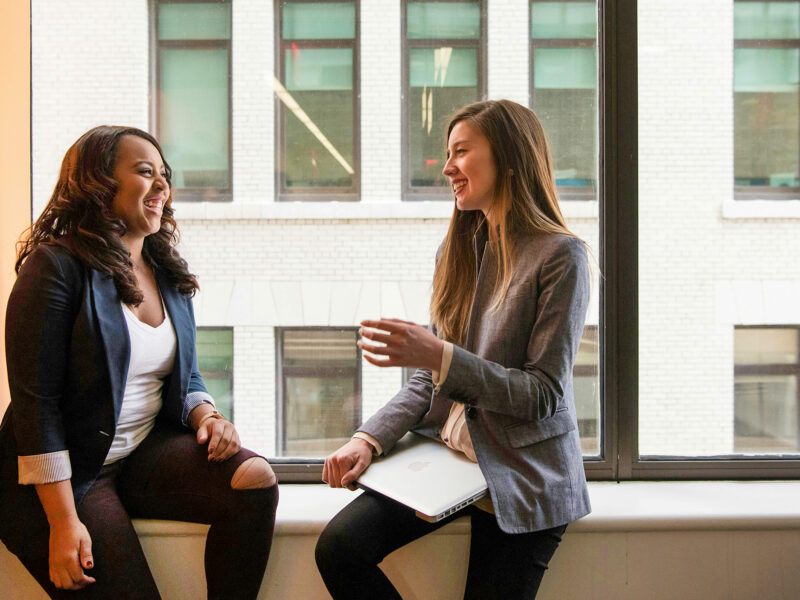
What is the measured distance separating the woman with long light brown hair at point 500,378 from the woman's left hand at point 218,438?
0.26 m

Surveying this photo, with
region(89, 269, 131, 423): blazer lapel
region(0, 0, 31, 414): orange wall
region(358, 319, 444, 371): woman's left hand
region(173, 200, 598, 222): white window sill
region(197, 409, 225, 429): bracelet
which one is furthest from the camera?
region(173, 200, 598, 222): white window sill

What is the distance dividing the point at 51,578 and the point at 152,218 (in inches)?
33.4

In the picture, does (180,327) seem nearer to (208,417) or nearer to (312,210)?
(208,417)

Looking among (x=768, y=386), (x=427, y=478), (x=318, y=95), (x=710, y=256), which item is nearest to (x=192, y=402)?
(x=427, y=478)

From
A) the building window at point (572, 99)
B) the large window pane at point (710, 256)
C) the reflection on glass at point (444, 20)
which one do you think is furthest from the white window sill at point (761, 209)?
the reflection on glass at point (444, 20)

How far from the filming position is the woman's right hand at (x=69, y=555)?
1.19 m

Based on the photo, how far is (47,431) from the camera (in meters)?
1.24

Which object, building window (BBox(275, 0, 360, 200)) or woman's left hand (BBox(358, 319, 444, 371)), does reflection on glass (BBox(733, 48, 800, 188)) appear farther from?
woman's left hand (BBox(358, 319, 444, 371))

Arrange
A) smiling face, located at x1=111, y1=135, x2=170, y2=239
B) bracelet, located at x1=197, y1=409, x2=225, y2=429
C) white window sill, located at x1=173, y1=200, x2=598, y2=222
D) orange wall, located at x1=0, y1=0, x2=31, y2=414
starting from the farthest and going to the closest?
white window sill, located at x1=173, y1=200, x2=598, y2=222, orange wall, located at x1=0, y1=0, x2=31, y2=414, bracelet, located at x1=197, y1=409, x2=225, y2=429, smiling face, located at x1=111, y1=135, x2=170, y2=239

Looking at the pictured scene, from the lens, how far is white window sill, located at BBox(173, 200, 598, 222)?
2105 mm

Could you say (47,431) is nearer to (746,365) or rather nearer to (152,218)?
(152,218)

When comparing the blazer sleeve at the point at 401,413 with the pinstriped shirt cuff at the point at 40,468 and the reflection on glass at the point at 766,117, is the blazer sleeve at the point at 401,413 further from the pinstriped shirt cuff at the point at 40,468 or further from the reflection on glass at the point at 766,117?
the reflection on glass at the point at 766,117

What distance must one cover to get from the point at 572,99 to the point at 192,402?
162cm

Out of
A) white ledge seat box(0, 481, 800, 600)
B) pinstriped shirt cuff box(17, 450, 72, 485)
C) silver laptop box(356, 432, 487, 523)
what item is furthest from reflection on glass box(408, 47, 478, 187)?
pinstriped shirt cuff box(17, 450, 72, 485)
